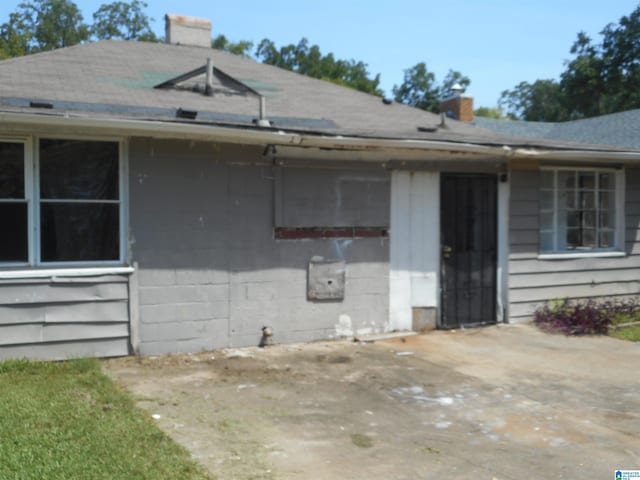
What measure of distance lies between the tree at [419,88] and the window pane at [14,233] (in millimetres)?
45757

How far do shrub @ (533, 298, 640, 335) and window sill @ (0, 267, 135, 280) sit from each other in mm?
6176

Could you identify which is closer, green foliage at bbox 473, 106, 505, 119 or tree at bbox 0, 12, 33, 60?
tree at bbox 0, 12, 33, 60

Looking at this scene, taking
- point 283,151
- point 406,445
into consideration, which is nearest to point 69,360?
point 283,151

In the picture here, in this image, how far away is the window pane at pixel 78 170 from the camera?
6.63 m

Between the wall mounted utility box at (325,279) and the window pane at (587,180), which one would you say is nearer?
the wall mounted utility box at (325,279)

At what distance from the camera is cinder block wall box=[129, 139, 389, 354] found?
704cm

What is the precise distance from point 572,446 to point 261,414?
2435 millimetres

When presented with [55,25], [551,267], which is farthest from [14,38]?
[551,267]

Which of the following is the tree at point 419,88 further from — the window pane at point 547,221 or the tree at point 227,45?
the window pane at point 547,221

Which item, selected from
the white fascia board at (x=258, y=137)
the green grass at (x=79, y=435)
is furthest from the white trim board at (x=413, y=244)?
the green grass at (x=79, y=435)

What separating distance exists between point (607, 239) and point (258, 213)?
6619mm

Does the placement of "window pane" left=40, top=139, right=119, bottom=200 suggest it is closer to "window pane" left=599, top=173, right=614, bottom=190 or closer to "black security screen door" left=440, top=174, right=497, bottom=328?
"black security screen door" left=440, top=174, right=497, bottom=328

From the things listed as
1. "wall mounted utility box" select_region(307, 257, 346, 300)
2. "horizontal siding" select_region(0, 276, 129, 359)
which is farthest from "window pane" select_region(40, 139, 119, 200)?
"wall mounted utility box" select_region(307, 257, 346, 300)

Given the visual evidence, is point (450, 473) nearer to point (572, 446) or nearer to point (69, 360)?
point (572, 446)
